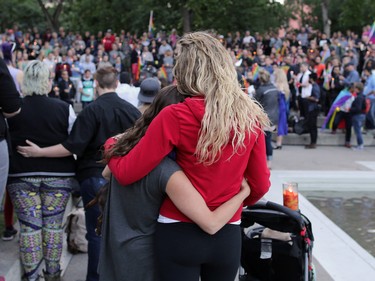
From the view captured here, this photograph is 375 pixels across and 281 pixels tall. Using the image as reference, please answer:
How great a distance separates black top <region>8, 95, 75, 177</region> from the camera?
4301 mm

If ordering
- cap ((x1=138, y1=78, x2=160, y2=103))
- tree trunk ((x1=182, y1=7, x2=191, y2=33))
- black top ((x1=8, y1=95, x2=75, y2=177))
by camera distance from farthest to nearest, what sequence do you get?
tree trunk ((x1=182, y1=7, x2=191, y2=33))
cap ((x1=138, y1=78, x2=160, y2=103))
black top ((x1=8, y1=95, x2=75, y2=177))

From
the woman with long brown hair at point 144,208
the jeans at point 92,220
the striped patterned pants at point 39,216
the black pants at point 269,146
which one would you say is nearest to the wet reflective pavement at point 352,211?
the black pants at point 269,146

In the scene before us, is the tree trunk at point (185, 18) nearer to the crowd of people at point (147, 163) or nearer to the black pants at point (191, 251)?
Result: the crowd of people at point (147, 163)

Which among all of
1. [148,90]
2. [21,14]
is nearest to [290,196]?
[148,90]

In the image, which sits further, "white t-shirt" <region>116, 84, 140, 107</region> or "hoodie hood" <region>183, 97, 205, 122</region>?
"white t-shirt" <region>116, 84, 140, 107</region>

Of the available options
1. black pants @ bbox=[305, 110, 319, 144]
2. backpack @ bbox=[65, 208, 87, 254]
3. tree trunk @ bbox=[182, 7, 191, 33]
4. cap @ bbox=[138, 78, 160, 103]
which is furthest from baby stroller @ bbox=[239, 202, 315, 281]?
tree trunk @ bbox=[182, 7, 191, 33]

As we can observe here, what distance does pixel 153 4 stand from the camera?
32.8 metres

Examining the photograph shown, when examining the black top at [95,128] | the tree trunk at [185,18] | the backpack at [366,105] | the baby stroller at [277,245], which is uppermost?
the tree trunk at [185,18]

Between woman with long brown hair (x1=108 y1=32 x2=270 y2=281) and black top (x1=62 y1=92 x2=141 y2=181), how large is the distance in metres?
1.70

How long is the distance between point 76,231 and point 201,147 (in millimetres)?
3331

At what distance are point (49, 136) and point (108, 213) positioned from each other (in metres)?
1.77

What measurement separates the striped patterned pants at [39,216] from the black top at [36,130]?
0.26 feet

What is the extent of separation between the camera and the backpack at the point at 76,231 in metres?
5.43

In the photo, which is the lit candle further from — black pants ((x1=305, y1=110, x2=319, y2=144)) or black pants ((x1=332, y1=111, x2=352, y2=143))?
black pants ((x1=332, y1=111, x2=352, y2=143))
